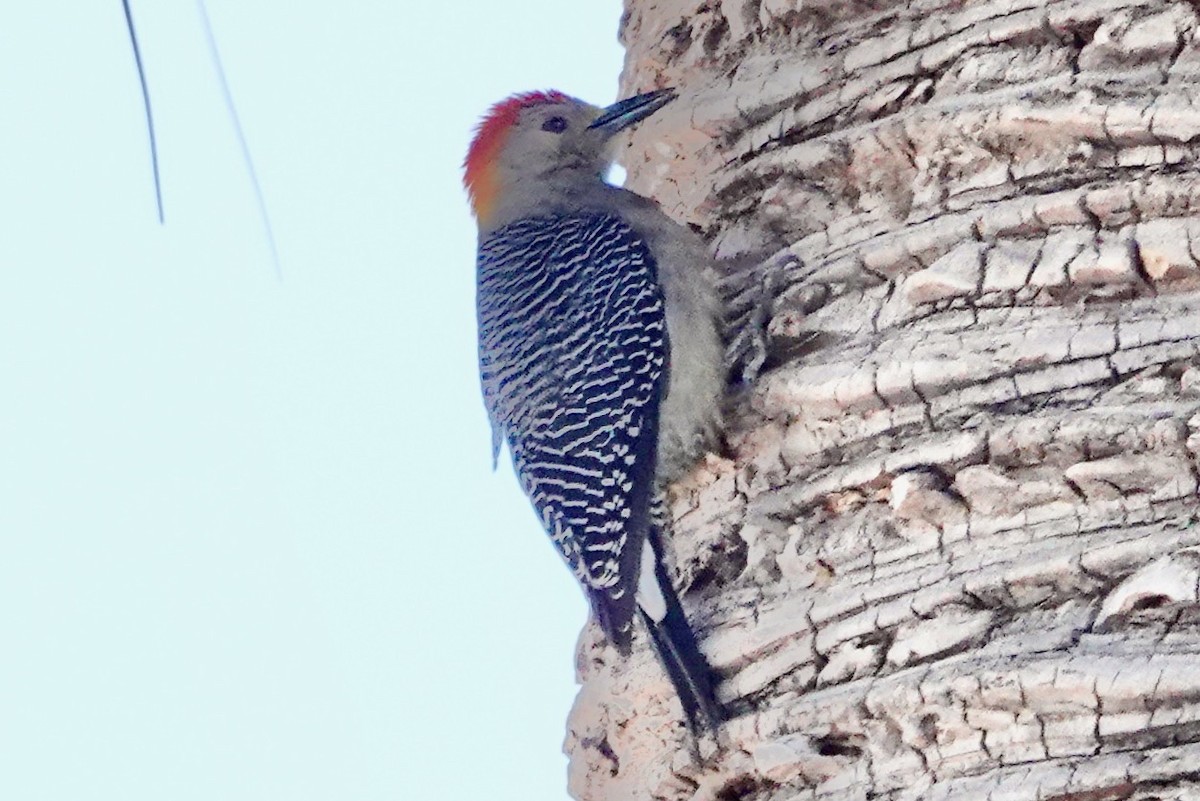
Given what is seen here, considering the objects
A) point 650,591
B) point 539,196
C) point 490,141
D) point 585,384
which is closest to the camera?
point 650,591

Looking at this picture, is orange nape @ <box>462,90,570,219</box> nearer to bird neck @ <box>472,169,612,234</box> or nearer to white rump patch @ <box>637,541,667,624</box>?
bird neck @ <box>472,169,612,234</box>

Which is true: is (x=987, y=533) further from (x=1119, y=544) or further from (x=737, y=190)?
(x=737, y=190)

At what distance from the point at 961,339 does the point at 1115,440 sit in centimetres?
29

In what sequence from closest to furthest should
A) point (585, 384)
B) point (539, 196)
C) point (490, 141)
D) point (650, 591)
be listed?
point (650, 591) → point (585, 384) → point (539, 196) → point (490, 141)

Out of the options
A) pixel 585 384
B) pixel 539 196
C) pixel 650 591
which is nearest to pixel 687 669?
pixel 650 591

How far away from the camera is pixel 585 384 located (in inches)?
134

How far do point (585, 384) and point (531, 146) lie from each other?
3.77ft

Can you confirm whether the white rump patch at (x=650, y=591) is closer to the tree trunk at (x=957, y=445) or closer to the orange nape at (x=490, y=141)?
the tree trunk at (x=957, y=445)

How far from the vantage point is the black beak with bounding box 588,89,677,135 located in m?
3.33

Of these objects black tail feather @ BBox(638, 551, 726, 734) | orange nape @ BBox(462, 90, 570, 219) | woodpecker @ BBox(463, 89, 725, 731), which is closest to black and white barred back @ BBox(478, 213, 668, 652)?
woodpecker @ BBox(463, 89, 725, 731)

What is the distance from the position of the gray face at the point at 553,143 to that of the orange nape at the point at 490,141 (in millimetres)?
22

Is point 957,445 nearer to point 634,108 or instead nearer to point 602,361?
point 602,361

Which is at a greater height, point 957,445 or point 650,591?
point 957,445

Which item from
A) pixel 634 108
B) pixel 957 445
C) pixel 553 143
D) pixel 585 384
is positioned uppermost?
pixel 553 143
